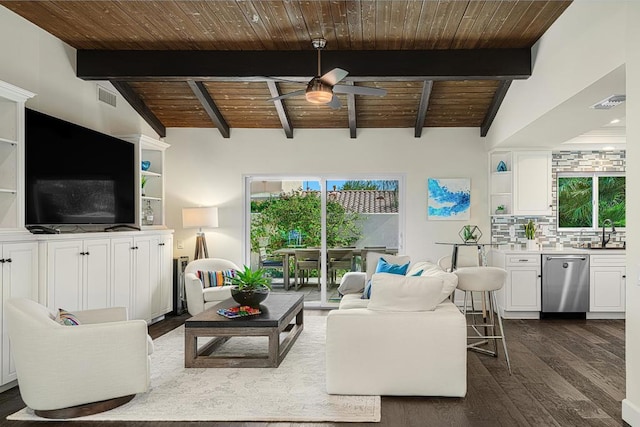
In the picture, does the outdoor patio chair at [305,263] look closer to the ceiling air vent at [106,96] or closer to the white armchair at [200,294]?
the white armchair at [200,294]

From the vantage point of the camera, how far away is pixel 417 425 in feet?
10.6

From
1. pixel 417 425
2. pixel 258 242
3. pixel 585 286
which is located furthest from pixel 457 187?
pixel 417 425

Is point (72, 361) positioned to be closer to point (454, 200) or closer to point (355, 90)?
point (355, 90)

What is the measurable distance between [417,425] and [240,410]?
1.15 metres

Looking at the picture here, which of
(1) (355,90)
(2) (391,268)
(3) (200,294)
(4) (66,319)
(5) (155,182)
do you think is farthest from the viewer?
(5) (155,182)

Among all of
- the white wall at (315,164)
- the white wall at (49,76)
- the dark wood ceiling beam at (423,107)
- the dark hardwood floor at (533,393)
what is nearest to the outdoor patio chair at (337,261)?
the white wall at (315,164)

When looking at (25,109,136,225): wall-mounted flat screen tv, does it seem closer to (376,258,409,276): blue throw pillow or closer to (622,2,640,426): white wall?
(376,258,409,276): blue throw pillow

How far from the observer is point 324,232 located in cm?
759

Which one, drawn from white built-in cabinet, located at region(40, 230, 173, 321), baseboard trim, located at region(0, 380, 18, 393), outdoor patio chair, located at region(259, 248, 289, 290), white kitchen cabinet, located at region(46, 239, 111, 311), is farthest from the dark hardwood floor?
outdoor patio chair, located at region(259, 248, 289, 290)

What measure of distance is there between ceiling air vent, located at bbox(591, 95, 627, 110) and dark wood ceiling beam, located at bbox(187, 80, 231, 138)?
413 cm

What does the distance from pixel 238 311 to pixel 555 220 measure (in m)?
4.94

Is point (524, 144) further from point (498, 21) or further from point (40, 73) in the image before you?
point (40, 73)

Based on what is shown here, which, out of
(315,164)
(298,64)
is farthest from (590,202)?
(298,64)

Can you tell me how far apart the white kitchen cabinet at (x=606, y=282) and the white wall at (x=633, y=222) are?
3592mm
